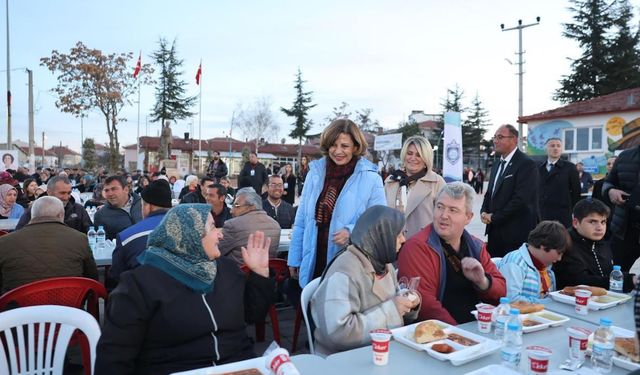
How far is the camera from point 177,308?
Answer: 212 centimetres

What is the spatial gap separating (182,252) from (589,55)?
38.1 meters

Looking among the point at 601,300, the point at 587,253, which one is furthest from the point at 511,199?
the point at 601,300

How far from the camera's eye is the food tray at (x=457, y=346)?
6.45 ft

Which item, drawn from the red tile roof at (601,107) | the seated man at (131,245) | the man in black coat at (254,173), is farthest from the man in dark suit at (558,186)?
the red tile roof at (601,107)

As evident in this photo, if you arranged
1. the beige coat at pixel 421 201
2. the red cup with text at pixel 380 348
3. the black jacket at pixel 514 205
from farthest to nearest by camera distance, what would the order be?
the black jacket at pixel 514 205 < the beige coat at pixel 421 201 < the red cup with text at pixel 380 348

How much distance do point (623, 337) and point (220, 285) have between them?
6.81 ft

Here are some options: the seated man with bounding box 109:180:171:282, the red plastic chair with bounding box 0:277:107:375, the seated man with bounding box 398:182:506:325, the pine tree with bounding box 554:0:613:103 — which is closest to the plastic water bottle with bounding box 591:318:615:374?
the seated man with bounding box 398:182:506:325

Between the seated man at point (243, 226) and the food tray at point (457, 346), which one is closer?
the food tray at point (457, 346)

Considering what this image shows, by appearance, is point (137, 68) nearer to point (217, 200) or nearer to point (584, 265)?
point (217, 200)

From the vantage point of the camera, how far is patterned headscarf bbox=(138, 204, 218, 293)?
215cm

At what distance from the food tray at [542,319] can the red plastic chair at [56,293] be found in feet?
8.54

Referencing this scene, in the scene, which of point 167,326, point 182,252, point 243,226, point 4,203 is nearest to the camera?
point 167,326

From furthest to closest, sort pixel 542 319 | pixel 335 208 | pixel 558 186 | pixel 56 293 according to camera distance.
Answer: pixel 558 186, pixel 335 208, pixel 56 293, pixel 542 319

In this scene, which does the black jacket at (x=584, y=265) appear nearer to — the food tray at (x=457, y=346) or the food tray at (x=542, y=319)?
the food tray at (x=542, y=319)
